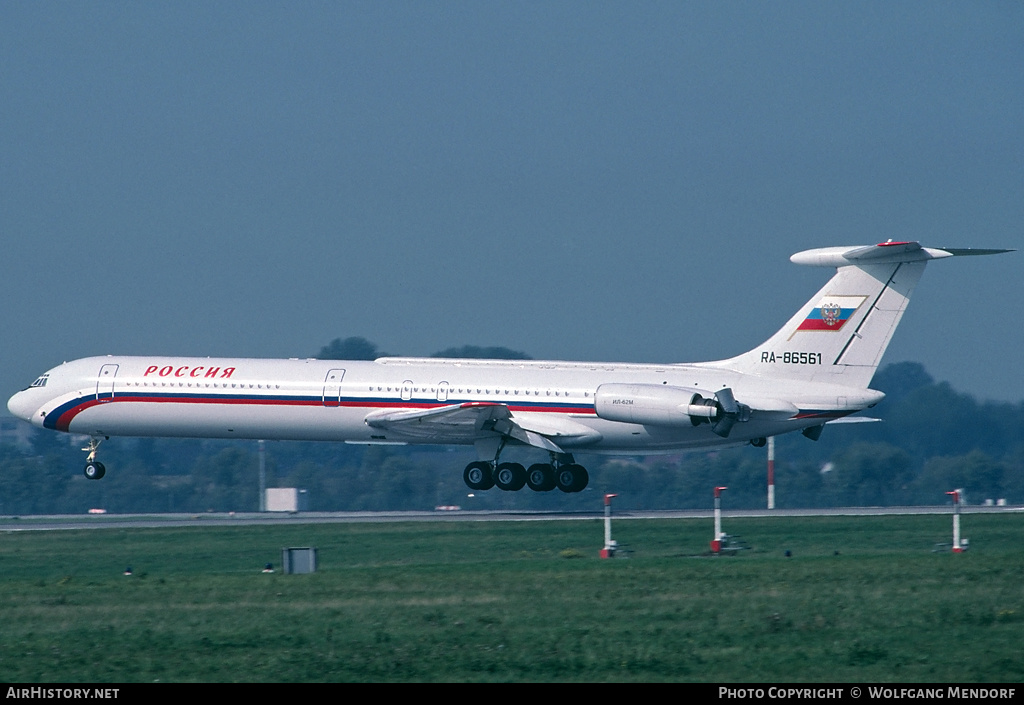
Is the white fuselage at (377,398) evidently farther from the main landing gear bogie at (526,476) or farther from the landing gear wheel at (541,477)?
the landing gear wheel at (541,477)

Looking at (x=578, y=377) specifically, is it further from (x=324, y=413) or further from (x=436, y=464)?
(x=436, y=464)

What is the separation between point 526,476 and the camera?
44625mm

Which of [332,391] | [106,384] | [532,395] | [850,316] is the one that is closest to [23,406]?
[106,384]

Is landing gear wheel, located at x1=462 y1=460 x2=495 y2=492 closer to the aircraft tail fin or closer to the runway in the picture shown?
the runway

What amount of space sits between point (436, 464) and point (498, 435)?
2953 centimetres

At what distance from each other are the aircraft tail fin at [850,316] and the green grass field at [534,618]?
10.7 m

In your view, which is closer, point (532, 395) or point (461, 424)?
point (532, 395)

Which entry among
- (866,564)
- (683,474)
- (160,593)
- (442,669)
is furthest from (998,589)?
(683,474)

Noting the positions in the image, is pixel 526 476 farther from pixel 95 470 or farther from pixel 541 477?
pixel 95 470

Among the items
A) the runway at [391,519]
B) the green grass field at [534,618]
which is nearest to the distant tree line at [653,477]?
the runway at [391,519]

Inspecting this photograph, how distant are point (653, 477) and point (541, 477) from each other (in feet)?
80.5

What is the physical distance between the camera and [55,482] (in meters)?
65.9

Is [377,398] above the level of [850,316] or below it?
below

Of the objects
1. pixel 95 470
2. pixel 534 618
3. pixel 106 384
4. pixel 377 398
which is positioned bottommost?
pixel 534 618
